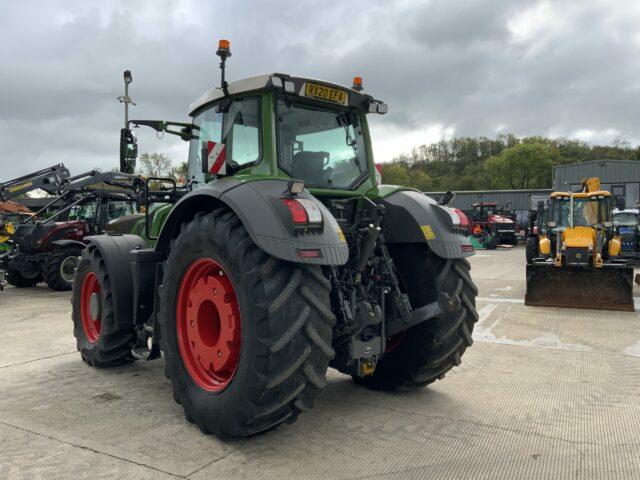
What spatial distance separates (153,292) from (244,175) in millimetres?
1367

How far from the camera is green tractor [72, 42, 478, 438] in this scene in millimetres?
2820

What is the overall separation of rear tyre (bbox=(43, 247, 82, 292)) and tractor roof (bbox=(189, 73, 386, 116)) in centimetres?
803

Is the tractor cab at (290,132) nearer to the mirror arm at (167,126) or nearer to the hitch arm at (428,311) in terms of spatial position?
the mirror arm at (167,126)

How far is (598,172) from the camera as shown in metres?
32.6

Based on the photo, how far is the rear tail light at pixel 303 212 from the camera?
9.28 feet

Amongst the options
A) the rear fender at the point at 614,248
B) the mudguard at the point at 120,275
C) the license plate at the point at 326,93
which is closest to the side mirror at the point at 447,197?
the license plate at the point at 326,93

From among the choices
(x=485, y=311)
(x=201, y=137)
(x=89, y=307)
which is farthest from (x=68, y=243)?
(x=485, y=311)

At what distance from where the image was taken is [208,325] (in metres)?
3.38

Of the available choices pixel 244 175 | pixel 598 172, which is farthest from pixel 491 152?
pixel 244 175

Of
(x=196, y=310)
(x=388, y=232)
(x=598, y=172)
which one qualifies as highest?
(x=598, y=172)

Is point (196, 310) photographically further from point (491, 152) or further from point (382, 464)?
point (491, 152)

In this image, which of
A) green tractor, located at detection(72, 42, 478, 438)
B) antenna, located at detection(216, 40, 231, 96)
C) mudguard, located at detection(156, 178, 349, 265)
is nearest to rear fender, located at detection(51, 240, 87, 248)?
green tractor, located at detection(72, 42, 478, 438)

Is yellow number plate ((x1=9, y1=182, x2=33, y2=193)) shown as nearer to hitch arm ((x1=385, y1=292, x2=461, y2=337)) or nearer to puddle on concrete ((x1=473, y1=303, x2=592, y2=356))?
puddle on concrete ((x1=473, y1=303, x2=592, y2=356))

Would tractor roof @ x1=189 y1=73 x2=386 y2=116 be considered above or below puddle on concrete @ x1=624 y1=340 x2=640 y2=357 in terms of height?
above
